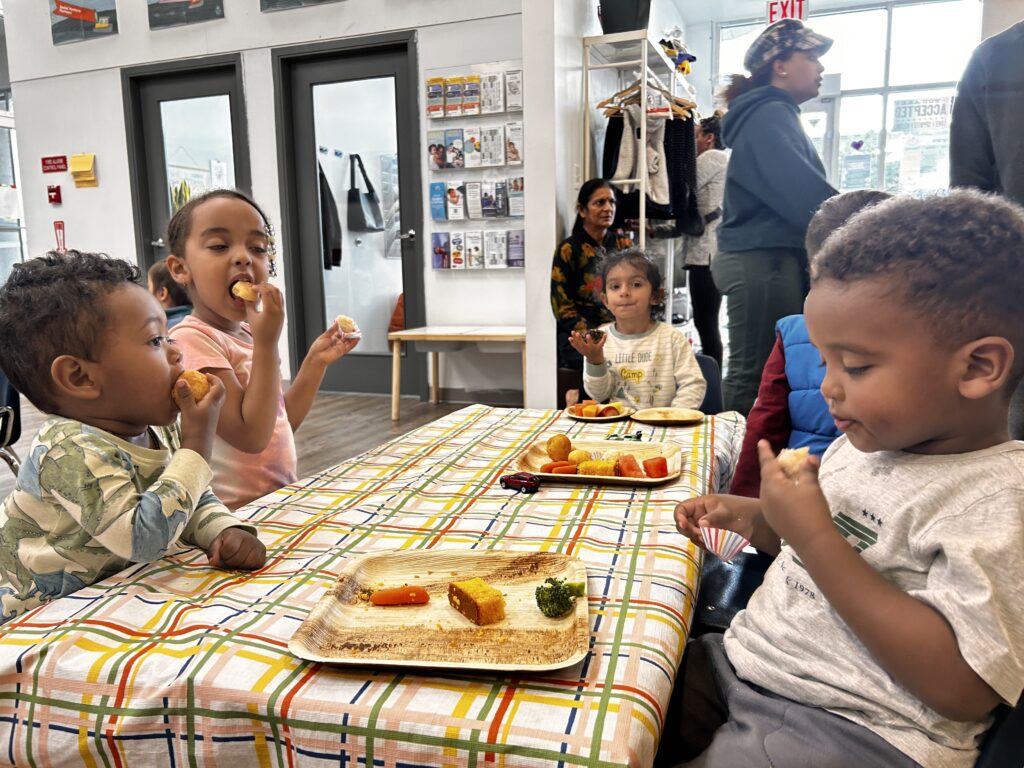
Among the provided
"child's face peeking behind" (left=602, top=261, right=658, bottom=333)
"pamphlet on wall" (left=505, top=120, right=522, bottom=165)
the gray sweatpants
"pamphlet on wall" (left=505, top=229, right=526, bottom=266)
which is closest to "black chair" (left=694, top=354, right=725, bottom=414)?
"child's face peeking behind" (left=602, top=261, right=658, bottom=333)

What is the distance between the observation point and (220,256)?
1510 millimetres

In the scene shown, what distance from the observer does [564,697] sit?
2.23 feet

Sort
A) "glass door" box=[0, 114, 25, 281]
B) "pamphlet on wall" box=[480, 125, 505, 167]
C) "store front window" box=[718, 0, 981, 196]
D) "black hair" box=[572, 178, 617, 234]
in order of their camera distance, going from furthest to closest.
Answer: "glass door" box=[0, 114, 25, 281], "store front window" box=[718, 0, 981, 196], "pamphlet on wall" box=[480, 125, 505, 167], "black hair" box=[572, 178, 617, 234]

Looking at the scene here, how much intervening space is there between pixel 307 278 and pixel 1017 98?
17.3 ft

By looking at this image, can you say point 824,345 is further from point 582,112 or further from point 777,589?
point 582,112

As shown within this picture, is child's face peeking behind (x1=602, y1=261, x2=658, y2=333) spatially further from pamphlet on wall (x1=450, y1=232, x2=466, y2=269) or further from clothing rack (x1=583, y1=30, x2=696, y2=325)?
pamphlet on wall (x1=450, y1=232, x2=466, y2=269)

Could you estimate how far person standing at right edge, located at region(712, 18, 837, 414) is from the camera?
274 cm

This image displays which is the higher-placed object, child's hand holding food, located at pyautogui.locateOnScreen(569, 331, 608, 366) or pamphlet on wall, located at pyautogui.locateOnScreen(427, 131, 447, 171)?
pamphlet on wall, located at pyautogui.locateOnScreen(427, 131, 447, 171)

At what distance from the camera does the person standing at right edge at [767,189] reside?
8.98 feet

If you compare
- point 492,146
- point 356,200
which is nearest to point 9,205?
point 356,200

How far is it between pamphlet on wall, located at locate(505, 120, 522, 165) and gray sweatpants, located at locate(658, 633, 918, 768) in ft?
16.0

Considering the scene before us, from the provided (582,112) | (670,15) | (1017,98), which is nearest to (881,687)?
(1017,98)

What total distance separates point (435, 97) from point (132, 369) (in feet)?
16.0

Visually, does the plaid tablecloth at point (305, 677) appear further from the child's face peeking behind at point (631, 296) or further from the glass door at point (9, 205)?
the glass door at point (9, 205)
